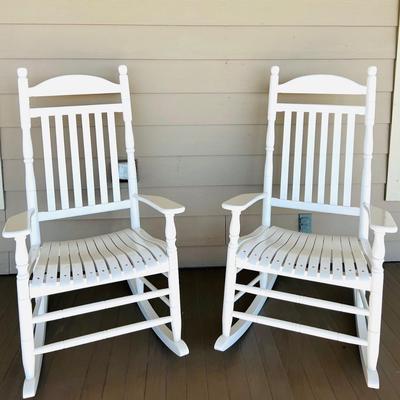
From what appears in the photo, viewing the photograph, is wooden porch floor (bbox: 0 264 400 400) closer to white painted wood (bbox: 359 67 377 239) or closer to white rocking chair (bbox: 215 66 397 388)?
white rocking chair (bbox: 215 66 397 388)

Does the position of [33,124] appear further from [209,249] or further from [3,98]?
[209,249]

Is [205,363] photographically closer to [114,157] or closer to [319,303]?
[319,303]

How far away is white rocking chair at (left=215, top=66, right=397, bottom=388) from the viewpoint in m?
1.64

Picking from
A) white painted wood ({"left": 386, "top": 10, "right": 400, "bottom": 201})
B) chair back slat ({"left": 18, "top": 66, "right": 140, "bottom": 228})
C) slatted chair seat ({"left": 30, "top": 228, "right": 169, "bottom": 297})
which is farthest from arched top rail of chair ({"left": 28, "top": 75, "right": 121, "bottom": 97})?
white painted wood ({"left": 386, "top": 10, "right": 400, "bottom": 201})

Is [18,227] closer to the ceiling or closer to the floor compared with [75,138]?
closer to the floor

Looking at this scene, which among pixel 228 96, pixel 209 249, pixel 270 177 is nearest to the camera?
pixel 270 177

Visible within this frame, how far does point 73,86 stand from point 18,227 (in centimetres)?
75

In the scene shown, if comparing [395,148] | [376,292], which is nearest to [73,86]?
[376,292]

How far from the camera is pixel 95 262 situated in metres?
1.74

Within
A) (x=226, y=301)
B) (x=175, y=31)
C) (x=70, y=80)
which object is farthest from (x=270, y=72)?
(x=226, y=301)

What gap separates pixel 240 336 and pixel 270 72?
4.10 feet

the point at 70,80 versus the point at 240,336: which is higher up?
the point at 70,80

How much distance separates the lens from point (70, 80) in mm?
2051

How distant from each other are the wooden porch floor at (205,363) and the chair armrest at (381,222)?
55 cm
